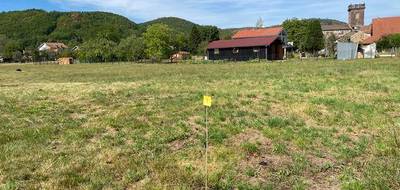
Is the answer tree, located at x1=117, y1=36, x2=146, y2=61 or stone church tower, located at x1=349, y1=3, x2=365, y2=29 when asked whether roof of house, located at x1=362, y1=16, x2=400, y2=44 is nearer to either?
tree, located at x1=117, y1=36, x2=146, y2=61

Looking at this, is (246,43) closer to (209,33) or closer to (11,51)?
(209,33)

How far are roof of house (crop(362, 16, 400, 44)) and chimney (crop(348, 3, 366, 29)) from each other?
2681 inches

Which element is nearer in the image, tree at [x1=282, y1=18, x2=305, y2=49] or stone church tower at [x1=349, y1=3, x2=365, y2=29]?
tree at [x1=282, y1=18, x2=305, y2=49]

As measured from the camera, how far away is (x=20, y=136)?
→ 9164mm

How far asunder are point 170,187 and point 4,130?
4877mm

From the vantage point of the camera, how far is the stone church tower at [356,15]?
15712 cm

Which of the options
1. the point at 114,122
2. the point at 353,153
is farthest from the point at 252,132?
the point at 114,122

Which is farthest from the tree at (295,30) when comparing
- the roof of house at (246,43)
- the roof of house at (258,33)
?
the roof of house at (246,43)

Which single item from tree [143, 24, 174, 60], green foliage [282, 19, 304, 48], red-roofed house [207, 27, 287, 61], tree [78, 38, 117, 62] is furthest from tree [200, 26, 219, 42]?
tree [143, 24, 174, 60]

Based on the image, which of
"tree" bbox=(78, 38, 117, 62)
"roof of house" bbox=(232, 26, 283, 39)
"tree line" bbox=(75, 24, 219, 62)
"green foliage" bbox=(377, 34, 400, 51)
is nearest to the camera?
"green foliage" bbox=(377, 34, 400, 51)

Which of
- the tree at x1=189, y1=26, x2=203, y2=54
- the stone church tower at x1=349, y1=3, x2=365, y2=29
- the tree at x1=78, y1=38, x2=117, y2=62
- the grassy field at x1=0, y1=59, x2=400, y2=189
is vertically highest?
the stone church tower at x1=349, y1=3, x2=365, y2=29

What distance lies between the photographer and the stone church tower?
15712cm

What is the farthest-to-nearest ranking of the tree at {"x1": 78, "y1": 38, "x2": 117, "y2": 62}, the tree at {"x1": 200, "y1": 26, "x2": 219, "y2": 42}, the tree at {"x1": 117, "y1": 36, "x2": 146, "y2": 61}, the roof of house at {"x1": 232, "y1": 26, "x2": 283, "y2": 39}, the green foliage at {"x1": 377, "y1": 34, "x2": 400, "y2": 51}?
the tree at {"x1": 200, "y1": 26, "x2": 219, "y2": 42} < the tree at {"x1": 78, "y1": 38, "x2": 117, "y2": 62} < the roof of house at {"x1": 232, "y1": 26, "x2": 283, "y2": 39} < the tree at {"x1": 117, "y1": 36, "x2": 146, "y2": 61} < the green foliage at {"x1": 377, "y1": 34, "x2": 400, "y2": 51}

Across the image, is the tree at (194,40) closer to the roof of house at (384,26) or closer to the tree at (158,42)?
the roof of house at (384,26)
